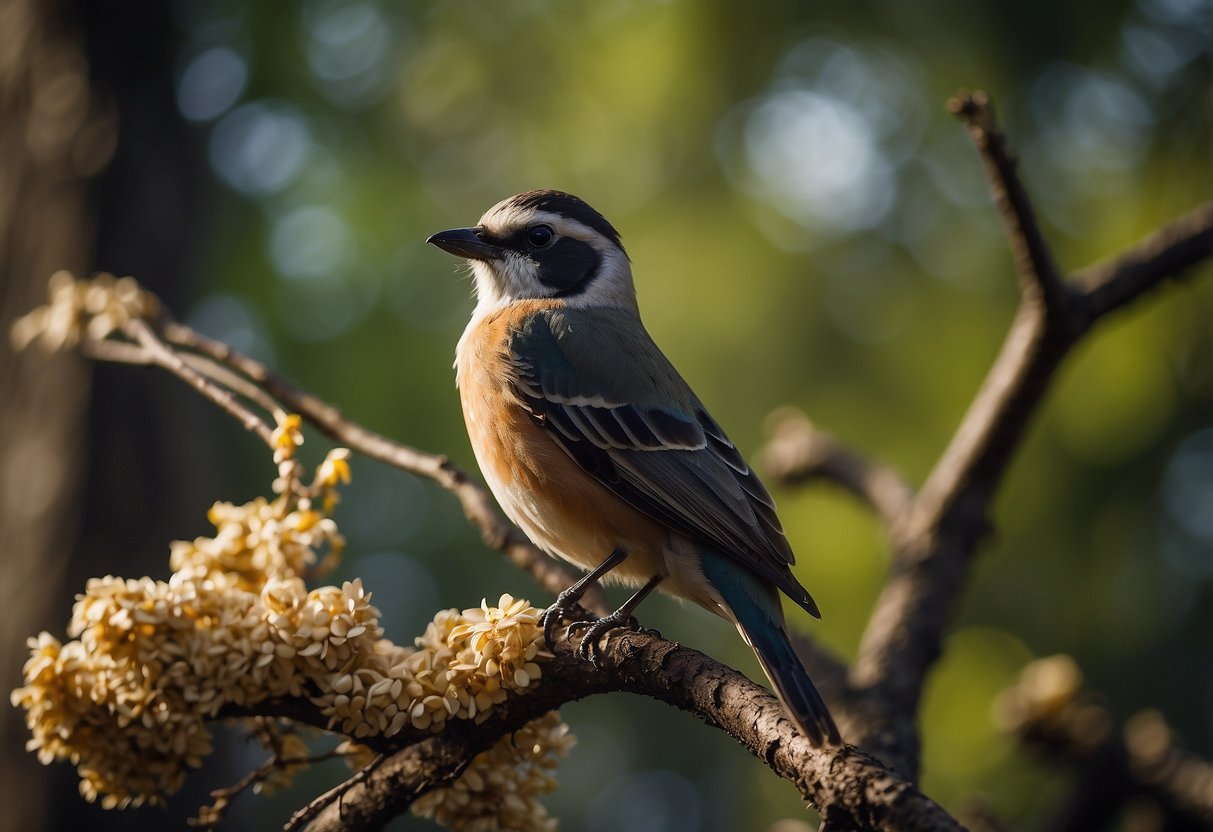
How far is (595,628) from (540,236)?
93.5 inches

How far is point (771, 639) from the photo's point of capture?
3123mm

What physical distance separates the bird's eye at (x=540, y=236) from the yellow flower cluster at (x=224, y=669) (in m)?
2.37

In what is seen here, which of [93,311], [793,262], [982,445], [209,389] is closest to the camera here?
[209,389]

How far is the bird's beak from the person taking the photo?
467 cm

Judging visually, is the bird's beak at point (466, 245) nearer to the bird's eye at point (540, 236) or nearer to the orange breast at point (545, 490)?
the bird's eye at point (540, 236)

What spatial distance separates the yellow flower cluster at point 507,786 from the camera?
9.39ft

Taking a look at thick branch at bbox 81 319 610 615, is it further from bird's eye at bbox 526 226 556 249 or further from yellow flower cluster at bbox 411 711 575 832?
bird's eye at bbox 526 226 556 249

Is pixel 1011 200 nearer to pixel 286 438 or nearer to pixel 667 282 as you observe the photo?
pixel 286 438

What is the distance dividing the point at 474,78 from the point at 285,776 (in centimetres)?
639

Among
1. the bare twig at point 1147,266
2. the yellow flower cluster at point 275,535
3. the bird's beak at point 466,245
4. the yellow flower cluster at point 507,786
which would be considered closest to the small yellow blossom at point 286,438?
the yellow flower cluster at point 275,535

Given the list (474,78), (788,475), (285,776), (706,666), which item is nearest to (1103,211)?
(788,475)

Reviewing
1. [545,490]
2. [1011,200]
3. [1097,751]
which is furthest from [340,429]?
[1097,751]

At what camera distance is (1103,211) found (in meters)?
7.12

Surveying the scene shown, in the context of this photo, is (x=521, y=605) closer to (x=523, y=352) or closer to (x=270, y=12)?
(x=523, y=352)
